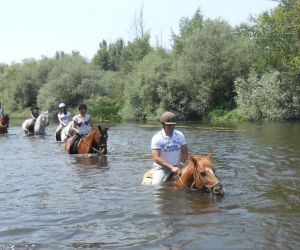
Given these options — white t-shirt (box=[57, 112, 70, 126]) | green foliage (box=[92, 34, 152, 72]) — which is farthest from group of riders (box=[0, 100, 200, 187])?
green foliage (box=[92, 34, 152, 72])

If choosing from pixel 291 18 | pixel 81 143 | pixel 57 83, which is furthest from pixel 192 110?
pixel 81 143

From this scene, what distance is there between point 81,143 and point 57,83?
179 ft

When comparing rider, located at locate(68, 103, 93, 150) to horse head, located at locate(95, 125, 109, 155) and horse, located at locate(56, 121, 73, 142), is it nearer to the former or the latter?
horse head, located at locate(95, 125, 109, 155)

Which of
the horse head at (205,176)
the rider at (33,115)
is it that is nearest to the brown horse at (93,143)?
the horse head at (205,176)

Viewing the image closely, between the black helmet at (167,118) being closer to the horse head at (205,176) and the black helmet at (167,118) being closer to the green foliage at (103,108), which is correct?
the horse head at (205,176)

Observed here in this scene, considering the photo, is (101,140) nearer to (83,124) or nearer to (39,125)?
(83,124)

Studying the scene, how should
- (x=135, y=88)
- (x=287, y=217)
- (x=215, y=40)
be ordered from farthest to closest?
(x=135, y=88) < (x=215, y=40) < (x=287, y=217)

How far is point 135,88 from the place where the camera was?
59781 millimetres

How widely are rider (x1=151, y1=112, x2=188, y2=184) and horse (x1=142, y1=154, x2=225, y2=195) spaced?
26cm

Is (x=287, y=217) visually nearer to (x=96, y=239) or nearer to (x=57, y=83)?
(x=96, y=239)

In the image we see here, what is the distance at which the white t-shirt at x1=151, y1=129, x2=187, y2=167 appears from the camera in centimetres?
1099

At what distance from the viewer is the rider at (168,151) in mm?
10867

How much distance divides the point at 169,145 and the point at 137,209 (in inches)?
74.2

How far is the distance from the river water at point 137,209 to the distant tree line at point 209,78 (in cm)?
2744
